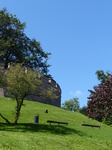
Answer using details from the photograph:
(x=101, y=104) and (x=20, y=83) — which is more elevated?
(x=20, y=83)

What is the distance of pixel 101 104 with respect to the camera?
2411 centimetres

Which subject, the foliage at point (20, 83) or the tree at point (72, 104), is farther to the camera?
the tree at point (72, 104)

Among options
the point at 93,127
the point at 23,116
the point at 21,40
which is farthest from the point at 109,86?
the point at 21,40

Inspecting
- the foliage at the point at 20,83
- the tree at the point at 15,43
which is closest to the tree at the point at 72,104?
the tree at the point at 15,43

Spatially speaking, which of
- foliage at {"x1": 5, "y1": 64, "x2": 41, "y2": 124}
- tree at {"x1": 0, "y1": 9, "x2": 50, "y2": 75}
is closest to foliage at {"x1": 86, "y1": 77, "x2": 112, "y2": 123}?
foliage at {"x1": 5, "y1": 64, "x2": 41, "y2": 124}

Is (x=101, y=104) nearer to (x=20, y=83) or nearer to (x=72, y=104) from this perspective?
(x=20, y=83)

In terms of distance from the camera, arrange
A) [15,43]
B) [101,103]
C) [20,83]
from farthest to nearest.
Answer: [15,43] → [20,83] → [101,103]

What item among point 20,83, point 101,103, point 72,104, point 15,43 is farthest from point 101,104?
point 72,104

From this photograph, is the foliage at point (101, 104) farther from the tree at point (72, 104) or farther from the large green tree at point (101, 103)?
the tree at point (72, 104)

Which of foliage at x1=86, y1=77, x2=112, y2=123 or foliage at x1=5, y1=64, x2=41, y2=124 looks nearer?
foliage at x1=86, y1=77, x2=112, y2=123

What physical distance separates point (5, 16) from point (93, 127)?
40749 mm

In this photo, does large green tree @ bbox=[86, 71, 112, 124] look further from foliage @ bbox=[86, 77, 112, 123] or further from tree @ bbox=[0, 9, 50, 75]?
tree @ bbox=[0, 9, 50, 75]

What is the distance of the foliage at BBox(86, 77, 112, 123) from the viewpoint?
77.7 feet

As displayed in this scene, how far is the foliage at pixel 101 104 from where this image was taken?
2367cm
